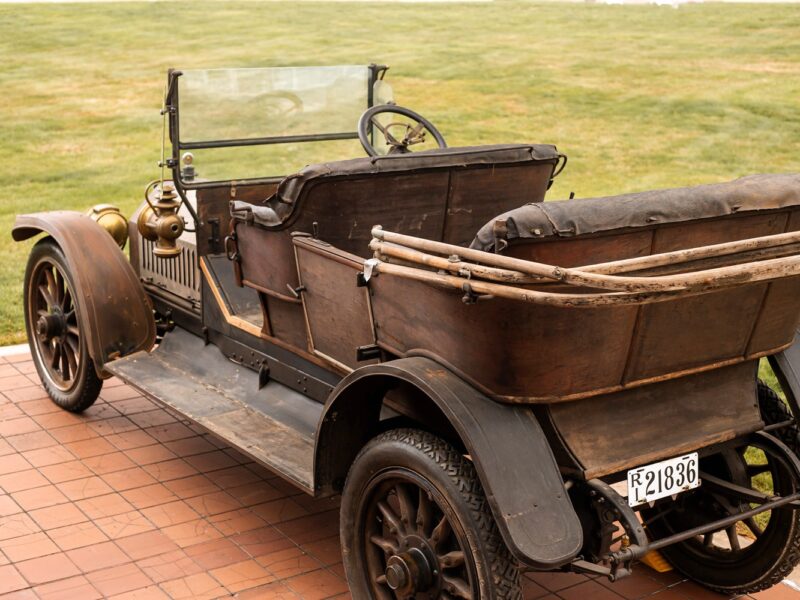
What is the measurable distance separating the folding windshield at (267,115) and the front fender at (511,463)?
6.99 feet

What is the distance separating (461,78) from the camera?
17.3 m

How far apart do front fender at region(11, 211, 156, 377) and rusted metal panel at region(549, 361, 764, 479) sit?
2667mm

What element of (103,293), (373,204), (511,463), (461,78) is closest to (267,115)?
(103,293)

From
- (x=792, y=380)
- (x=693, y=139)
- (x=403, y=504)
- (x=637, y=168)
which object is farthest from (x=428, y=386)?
(x=693, y=139)

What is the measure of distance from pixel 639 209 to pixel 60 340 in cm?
350

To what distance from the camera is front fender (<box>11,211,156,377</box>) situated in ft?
17.5

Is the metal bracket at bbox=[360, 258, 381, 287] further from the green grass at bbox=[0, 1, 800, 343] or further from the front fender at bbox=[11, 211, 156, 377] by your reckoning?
the green grass at bbox=[0, 1, 800, 343]

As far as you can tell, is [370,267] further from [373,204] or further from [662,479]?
[662,479]

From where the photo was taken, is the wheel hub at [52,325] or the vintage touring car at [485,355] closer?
the vintage touring car at [485,355]

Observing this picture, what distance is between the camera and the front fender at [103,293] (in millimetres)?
5328

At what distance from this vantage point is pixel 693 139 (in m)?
13.8

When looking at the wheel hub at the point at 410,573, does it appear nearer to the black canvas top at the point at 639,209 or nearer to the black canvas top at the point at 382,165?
the black canvas top at the point at 639,209

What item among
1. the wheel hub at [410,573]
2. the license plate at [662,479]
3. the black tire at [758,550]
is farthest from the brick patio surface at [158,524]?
the license plate at [662,479]

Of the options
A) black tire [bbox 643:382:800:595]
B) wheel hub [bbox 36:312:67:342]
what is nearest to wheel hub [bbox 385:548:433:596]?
black tire [bbox 643:382:800:595]
